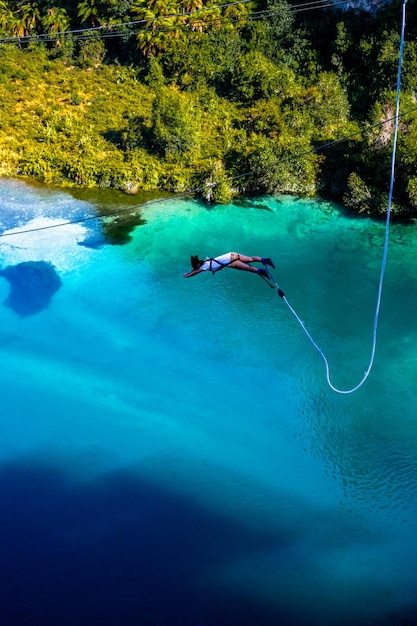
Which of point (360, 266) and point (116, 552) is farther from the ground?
point (360, 266)

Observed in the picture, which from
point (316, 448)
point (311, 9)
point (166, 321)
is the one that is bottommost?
point (316, 448)

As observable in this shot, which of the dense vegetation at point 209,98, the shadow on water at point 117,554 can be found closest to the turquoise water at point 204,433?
the shadow on water at point 117,554

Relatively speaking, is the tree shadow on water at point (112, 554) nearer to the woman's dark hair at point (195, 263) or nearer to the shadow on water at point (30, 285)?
the woman's dark hair at point (195, 263)

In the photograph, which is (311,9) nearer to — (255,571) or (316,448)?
(316,448)

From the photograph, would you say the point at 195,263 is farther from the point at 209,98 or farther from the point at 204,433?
the point at 209,98

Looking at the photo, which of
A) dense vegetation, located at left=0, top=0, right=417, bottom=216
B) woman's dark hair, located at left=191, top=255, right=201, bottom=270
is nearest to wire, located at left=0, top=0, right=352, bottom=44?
dense vegetation, located at left=0, top=0, right=417, bottom=216

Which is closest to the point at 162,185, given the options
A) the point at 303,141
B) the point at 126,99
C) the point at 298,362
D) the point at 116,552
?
the point at 303,141
